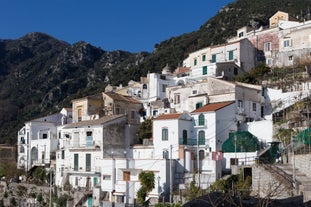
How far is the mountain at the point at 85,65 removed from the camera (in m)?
90.8

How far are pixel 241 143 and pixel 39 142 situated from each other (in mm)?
26016

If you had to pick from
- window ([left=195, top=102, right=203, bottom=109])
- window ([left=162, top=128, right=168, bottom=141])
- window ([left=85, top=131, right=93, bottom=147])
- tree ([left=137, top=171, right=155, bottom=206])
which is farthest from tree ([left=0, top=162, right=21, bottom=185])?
window ([left=195, top=102, right=203, bottom=109])

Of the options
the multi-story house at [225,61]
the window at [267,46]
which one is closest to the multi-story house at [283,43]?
the window at [267,46]

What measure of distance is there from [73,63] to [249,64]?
8699cm

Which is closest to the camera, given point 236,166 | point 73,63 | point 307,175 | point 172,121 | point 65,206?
point 307,175

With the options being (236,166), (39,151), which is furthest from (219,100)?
(39,151)

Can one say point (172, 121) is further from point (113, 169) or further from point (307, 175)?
point (307, 175)

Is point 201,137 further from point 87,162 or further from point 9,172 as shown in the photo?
point 9,172

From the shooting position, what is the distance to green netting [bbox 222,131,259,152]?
114 ft

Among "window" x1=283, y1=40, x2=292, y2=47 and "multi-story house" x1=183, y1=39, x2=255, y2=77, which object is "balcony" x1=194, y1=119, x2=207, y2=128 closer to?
"multi-story house" x1=183, y1=39, x2=255, y2=77

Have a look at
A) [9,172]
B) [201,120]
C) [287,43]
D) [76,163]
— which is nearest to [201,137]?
[201,120]

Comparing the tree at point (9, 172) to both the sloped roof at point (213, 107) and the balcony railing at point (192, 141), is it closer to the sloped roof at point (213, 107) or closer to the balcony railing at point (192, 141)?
the balcony railing at point (192, 141)

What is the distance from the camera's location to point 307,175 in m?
27.4

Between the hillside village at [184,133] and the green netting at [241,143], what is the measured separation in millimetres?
76
